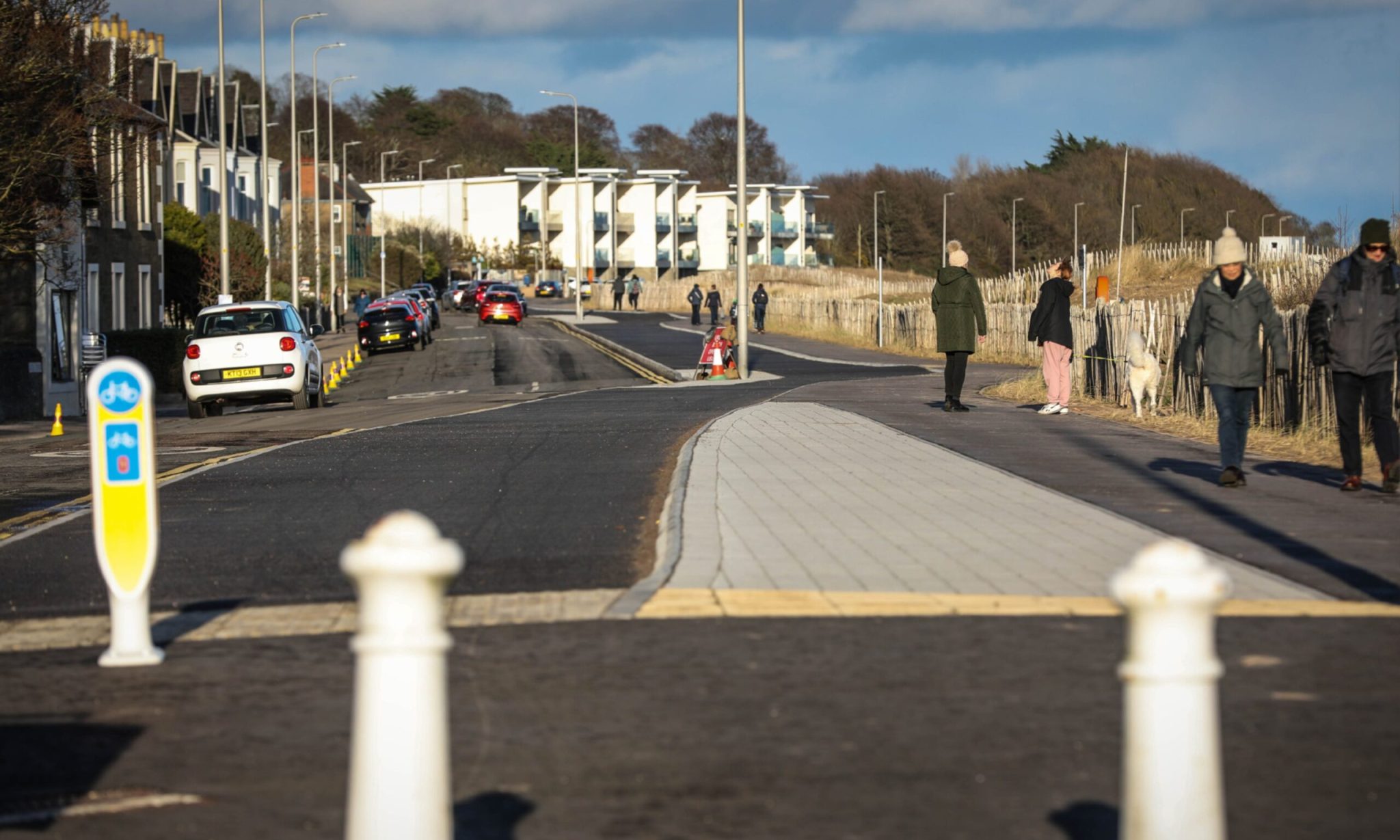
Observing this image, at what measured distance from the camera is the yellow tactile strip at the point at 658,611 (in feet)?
24.4

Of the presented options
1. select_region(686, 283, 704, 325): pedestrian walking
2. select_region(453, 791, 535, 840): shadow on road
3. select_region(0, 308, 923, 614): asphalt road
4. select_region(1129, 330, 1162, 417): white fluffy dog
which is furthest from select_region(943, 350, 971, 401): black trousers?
select_region(686, 283, 704, 325): pedestrian walking

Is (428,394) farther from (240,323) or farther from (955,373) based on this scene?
(955,373)

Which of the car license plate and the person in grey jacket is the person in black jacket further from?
the car license plate

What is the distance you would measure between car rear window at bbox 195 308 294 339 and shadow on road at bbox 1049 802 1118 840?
22520 mm

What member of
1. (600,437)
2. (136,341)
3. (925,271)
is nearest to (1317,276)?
(600,437)

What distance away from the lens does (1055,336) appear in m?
19.7

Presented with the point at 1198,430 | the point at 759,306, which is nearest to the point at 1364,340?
the point at 1198,430

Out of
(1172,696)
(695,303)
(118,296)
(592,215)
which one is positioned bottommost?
(1172,696)

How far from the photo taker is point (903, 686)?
612cm

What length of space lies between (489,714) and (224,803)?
115 centimetres

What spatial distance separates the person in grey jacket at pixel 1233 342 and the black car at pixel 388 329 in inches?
1603

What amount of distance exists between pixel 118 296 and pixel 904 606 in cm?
3900

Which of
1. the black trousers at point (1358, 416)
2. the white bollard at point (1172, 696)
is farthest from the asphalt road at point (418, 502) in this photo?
the white bollard at point (1172, 696)

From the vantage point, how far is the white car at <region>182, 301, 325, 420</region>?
25688 millimetres
